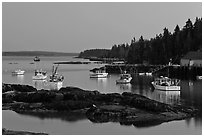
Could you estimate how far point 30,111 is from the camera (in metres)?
17.1

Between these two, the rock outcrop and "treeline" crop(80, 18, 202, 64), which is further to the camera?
"treeline" crop(80, 18, 202, 64)

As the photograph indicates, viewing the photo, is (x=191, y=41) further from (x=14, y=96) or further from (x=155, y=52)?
(x=14, y=96)

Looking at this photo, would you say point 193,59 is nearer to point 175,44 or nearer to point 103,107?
point 175,44

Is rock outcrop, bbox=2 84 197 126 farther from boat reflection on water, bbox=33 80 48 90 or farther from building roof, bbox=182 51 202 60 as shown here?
building roof, bbox=182 51 202 60

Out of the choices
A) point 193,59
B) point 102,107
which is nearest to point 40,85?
point 102,107

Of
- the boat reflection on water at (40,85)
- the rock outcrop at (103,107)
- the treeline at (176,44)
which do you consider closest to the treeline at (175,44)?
the treeline at (176,44)

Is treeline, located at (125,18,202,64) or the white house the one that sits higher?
treeline, located at (125,18,202,64)

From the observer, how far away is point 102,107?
55.5ft

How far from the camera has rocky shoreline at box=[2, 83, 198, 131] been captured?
1527 cm

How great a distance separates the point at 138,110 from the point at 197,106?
4684 millimetres

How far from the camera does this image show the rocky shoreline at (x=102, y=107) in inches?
601

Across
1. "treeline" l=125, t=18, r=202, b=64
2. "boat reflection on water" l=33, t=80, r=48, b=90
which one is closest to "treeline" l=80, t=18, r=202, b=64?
"treeline" l=125, t=18, r=202, b=64

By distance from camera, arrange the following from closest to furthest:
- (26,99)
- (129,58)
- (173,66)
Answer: (26,99) → (173,66) → (129,58)

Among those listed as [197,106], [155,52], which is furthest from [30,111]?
[155,52]
